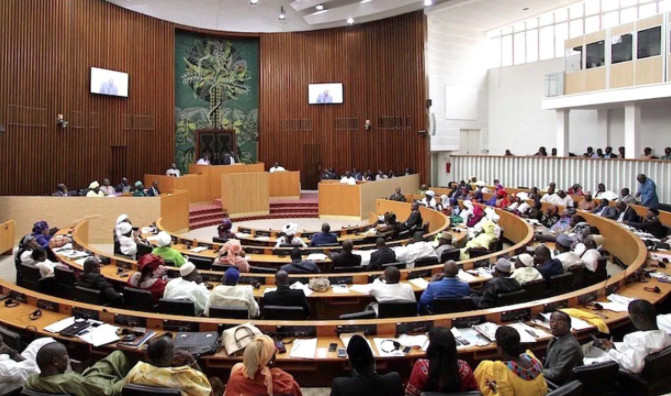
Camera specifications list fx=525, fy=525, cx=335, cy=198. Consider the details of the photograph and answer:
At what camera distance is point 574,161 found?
598 inches

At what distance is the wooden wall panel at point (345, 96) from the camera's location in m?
19.0

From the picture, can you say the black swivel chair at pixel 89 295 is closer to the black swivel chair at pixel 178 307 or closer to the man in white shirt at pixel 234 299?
the black swivel chair at pixel 178 307

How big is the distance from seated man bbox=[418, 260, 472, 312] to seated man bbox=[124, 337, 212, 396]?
2716 mm

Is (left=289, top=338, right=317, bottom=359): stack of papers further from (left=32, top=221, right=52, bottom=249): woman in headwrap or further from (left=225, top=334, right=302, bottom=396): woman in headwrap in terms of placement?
(left=32, top=221, right=52, bottom=249): woman in headwrap

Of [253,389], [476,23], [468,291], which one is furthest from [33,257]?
[476,23]

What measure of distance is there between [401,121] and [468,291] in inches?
555

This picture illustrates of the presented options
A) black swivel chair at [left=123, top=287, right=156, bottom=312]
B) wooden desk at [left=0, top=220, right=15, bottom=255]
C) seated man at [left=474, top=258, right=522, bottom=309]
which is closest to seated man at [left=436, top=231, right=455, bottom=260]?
seated man at [left=474, top=258, right=522, bottom=309]

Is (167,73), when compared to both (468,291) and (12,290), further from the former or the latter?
(468,291)

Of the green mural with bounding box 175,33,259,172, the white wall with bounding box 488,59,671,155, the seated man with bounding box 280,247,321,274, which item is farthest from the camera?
the green mural with bounding box 175,33,259,172

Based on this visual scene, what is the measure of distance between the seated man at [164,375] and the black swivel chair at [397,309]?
2077mm

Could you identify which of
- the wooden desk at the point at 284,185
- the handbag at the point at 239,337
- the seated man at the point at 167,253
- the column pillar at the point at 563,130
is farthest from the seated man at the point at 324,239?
the column pillar at the point at 563,130

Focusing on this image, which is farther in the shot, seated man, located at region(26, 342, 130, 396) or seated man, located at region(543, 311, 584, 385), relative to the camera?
seated man, located at region(543, 311, 584, 385)

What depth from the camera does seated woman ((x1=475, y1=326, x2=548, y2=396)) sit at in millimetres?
3158

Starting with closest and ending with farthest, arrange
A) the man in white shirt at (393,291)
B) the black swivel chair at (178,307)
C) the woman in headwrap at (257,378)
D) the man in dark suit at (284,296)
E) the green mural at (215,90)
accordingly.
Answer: the woman in headwrap at (257,378) < the black swivel chair at (178,307) < the man in dark suit at (284,296) < the man in white shirt at (393,291) < the green mural at (215,90)
